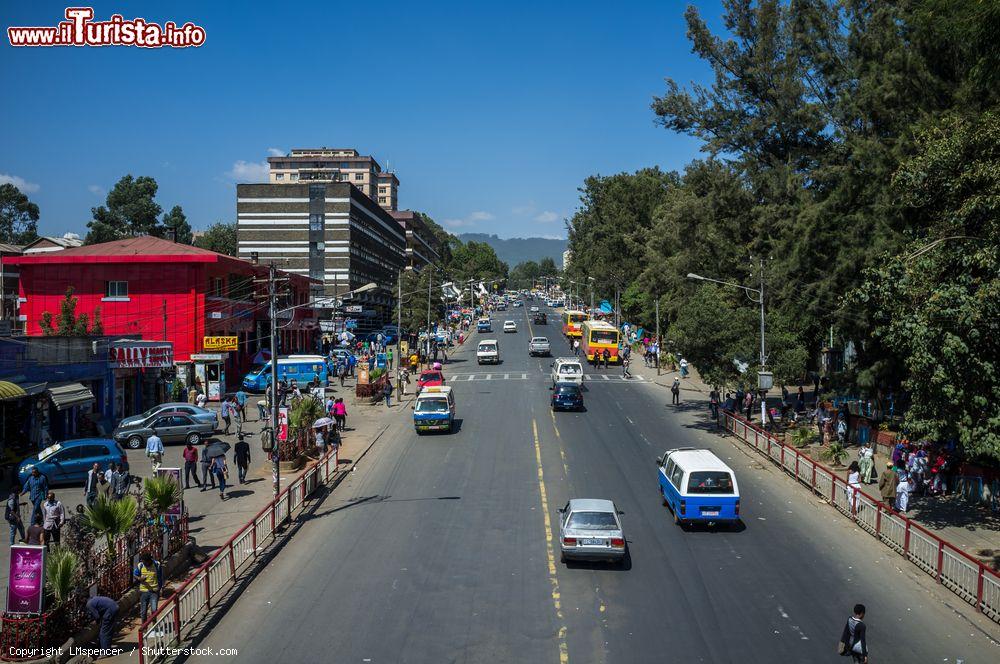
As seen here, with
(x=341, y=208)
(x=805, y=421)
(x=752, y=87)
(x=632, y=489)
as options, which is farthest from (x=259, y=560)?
(x=341, y=208)

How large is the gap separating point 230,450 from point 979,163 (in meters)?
28.4

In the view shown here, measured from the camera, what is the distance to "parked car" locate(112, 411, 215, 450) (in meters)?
33.7

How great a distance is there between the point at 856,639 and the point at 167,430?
29349 mm

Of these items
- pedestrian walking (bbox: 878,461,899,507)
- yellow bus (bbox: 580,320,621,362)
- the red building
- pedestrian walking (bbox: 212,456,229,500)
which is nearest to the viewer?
pedestrian walking (bbox: 878,461,899,507)

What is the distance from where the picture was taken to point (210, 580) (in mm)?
15508

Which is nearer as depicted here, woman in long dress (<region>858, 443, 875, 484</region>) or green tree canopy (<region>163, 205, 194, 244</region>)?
woman in long dress (<region>858, 443, 875, 484</region>)

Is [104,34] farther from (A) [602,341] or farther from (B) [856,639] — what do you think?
(A) [602,341]

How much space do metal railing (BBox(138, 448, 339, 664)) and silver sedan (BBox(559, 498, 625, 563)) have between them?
7.12m

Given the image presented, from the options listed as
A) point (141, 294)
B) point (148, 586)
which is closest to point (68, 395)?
point (141, 294)

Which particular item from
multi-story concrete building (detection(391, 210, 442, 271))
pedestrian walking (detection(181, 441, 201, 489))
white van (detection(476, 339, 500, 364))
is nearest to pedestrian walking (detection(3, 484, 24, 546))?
pedestrian walking (detection(181, 441, 201, 489))

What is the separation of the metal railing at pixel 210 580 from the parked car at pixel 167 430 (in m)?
13.0

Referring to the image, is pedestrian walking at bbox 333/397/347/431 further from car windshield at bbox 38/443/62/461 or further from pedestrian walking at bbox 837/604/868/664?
pedestrian walking at bbox 837/604/868/664

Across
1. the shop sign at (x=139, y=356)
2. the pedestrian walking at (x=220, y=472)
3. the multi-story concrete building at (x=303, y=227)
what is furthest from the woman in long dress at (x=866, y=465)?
the multi-story concrete building at (x=303, y=227)

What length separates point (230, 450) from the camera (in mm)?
33125
